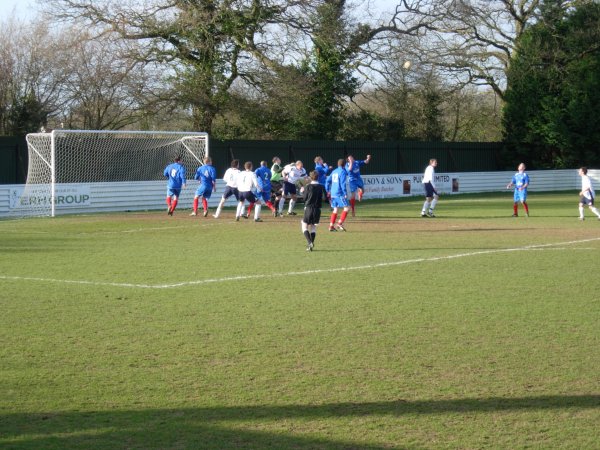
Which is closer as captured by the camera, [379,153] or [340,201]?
[340,201]

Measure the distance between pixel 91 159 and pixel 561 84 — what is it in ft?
92.7

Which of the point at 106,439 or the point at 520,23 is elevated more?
the point at 520,23

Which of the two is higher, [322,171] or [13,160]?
[13,160]

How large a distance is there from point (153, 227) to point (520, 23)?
34.0m

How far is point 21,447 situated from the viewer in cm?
602

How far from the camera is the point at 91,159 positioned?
33.3m

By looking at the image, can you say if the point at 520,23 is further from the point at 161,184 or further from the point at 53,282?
the point at 53,282

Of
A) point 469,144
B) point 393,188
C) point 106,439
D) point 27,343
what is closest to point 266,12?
point 393,188

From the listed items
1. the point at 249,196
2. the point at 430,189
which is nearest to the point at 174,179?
the point at 249,196

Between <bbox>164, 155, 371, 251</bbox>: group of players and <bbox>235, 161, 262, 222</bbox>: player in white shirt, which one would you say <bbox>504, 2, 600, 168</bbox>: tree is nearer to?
<bbox>164, 155, 371, 251</bbox>: group of players

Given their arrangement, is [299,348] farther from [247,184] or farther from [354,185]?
[354,185]

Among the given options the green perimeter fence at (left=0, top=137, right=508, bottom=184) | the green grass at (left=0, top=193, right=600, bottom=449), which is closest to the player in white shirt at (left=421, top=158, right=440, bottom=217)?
the green grass at (left=0, top=193, right=600, bottom=449)

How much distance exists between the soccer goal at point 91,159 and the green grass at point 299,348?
10.5 metres

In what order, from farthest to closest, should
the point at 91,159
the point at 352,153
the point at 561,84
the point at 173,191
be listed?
the point at 561,84
the point at 352,153
the point at 91,159
the point at 173,191
